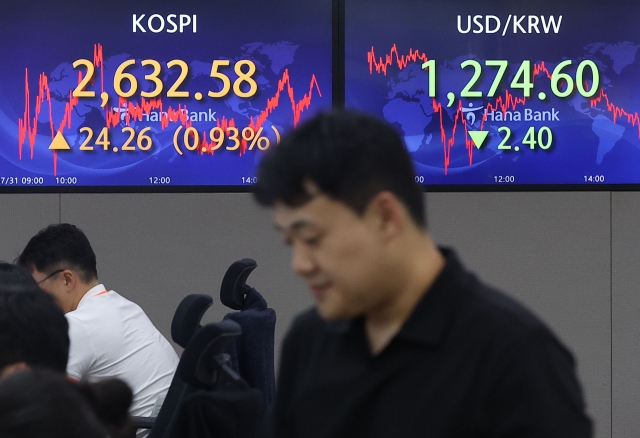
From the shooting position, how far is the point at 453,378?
0.94 m

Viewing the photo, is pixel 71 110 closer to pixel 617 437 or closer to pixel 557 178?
pixel 557 178

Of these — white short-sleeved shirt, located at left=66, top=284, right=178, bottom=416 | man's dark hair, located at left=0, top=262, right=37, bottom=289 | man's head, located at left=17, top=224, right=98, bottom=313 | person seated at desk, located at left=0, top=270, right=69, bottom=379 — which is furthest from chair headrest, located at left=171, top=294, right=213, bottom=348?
person seated at desk, located at left=0, top=270, right=69, bottom=379

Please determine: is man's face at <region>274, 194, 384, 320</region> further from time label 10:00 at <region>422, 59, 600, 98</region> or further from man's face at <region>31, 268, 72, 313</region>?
time label 10:00 at <region>422, 59, 600, 98</region>

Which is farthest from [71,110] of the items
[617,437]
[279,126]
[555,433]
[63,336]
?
[555,433]

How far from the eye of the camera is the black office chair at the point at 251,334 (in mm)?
2604

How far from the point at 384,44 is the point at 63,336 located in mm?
2503

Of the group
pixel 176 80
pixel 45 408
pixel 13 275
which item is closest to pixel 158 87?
pixel 176 80

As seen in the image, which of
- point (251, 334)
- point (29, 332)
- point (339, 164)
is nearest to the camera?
point (339, 164)

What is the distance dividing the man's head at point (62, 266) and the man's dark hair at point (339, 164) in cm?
210

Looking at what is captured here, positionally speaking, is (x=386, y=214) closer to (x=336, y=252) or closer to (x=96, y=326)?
(x=336, y=252)

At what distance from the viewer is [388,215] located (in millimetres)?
949

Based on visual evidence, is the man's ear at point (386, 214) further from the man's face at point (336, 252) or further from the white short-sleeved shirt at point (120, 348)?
the white short-sleeved shirt at point (120, 348)

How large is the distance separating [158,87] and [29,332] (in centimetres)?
236

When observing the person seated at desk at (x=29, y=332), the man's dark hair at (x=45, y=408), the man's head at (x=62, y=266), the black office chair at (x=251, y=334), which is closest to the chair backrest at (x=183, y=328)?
the black office chair at (x=251, y=334)
